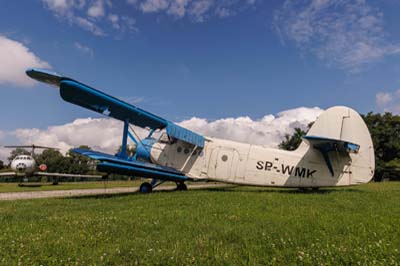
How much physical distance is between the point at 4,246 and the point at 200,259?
3.23 meters

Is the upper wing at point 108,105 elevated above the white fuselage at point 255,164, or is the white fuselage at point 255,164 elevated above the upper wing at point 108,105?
the upper wing at point 108,105

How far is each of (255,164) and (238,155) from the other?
1.01 meters

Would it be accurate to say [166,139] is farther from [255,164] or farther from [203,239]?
[203,239]

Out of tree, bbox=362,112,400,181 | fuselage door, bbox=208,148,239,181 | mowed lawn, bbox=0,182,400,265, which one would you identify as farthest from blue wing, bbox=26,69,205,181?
tree, bbox=362,112,400,181

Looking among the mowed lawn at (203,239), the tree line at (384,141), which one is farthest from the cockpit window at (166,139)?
the tree line at (384,141)

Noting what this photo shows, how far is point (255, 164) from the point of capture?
14.8 metres

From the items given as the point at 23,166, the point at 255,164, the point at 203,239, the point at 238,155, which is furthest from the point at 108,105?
the point at 23,166

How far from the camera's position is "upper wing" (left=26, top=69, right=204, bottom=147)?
12.8 m

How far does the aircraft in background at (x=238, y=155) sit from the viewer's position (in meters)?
13.5

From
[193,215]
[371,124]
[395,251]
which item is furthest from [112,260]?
[371,124]

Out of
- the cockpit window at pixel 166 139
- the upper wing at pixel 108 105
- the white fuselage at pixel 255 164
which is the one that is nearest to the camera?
the upper wing at pixel 108 105

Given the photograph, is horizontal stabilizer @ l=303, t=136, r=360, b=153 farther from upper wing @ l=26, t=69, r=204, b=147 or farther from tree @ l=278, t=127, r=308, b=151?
tree @ l=278, t=127, r=308, b=151

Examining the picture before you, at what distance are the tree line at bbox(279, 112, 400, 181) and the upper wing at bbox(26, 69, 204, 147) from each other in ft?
142

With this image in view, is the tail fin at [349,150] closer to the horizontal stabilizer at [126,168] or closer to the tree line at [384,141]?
the horizontal stabilizer at [126,168]
